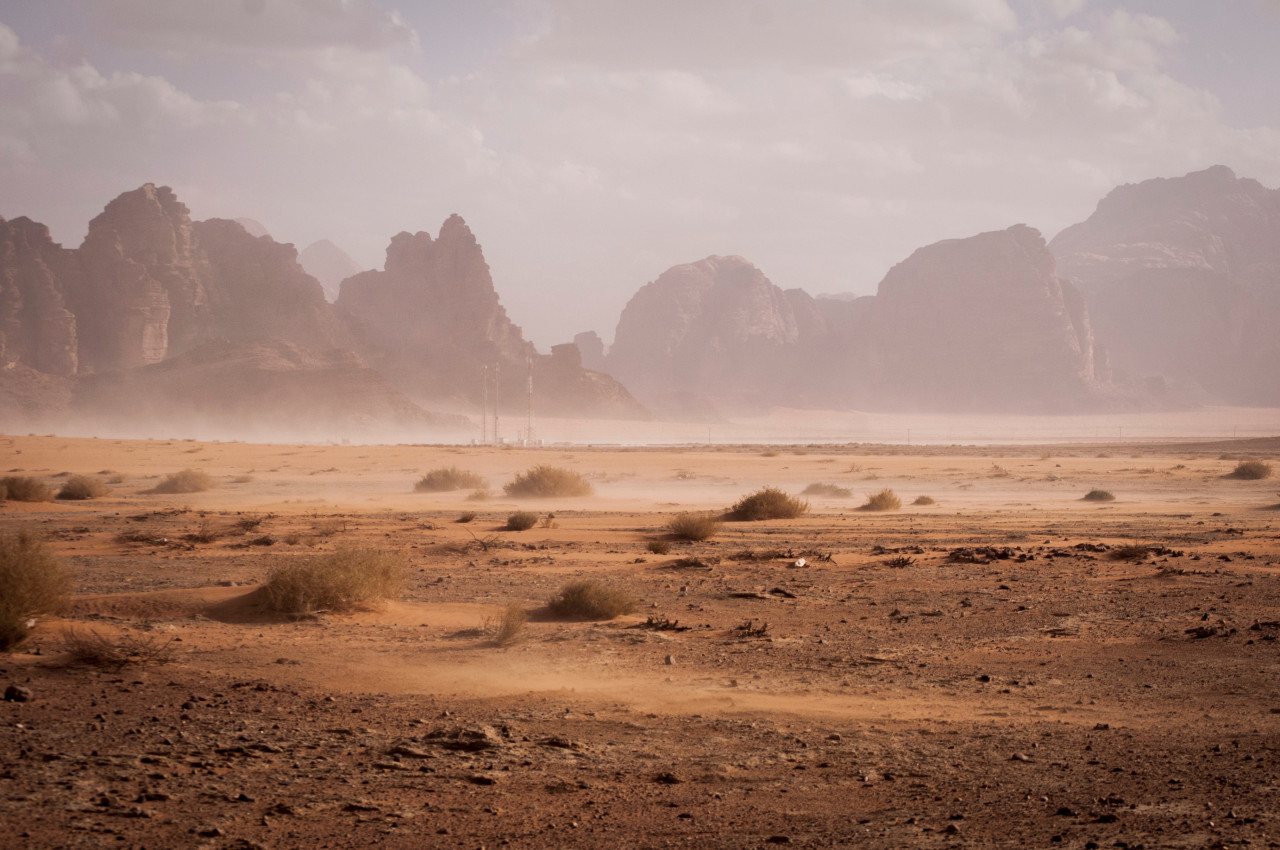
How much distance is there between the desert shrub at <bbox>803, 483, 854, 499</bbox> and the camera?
33.3 m

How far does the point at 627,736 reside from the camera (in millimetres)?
6707

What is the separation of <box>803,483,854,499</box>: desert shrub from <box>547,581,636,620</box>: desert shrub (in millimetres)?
22877

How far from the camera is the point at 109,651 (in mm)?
7926

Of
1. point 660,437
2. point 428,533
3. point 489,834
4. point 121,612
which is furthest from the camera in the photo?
point 660,437

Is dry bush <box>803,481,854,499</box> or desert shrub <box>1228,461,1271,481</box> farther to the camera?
desert shrub <box>1228,461,1271,481</box>

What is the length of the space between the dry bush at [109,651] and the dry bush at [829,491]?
2708cm

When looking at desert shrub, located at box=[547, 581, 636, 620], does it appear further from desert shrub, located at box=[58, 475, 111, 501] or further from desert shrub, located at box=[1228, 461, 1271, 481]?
desert shrub, located at box=[1228, 461, 1271, 481]

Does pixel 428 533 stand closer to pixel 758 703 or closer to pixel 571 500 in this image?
pixel 571 500

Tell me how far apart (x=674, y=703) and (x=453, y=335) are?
458ft

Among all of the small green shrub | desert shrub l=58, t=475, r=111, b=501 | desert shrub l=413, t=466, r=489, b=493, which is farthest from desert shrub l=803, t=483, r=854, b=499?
desert shrub l=58, t=475, r=111, b=501

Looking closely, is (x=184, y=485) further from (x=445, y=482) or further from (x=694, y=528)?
(x=694, y=528)

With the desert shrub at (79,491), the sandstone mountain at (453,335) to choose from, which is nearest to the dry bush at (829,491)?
the desert shrub at (79,491)

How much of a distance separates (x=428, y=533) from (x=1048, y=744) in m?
15.2

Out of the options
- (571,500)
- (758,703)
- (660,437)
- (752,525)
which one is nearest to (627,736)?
(758,703)
